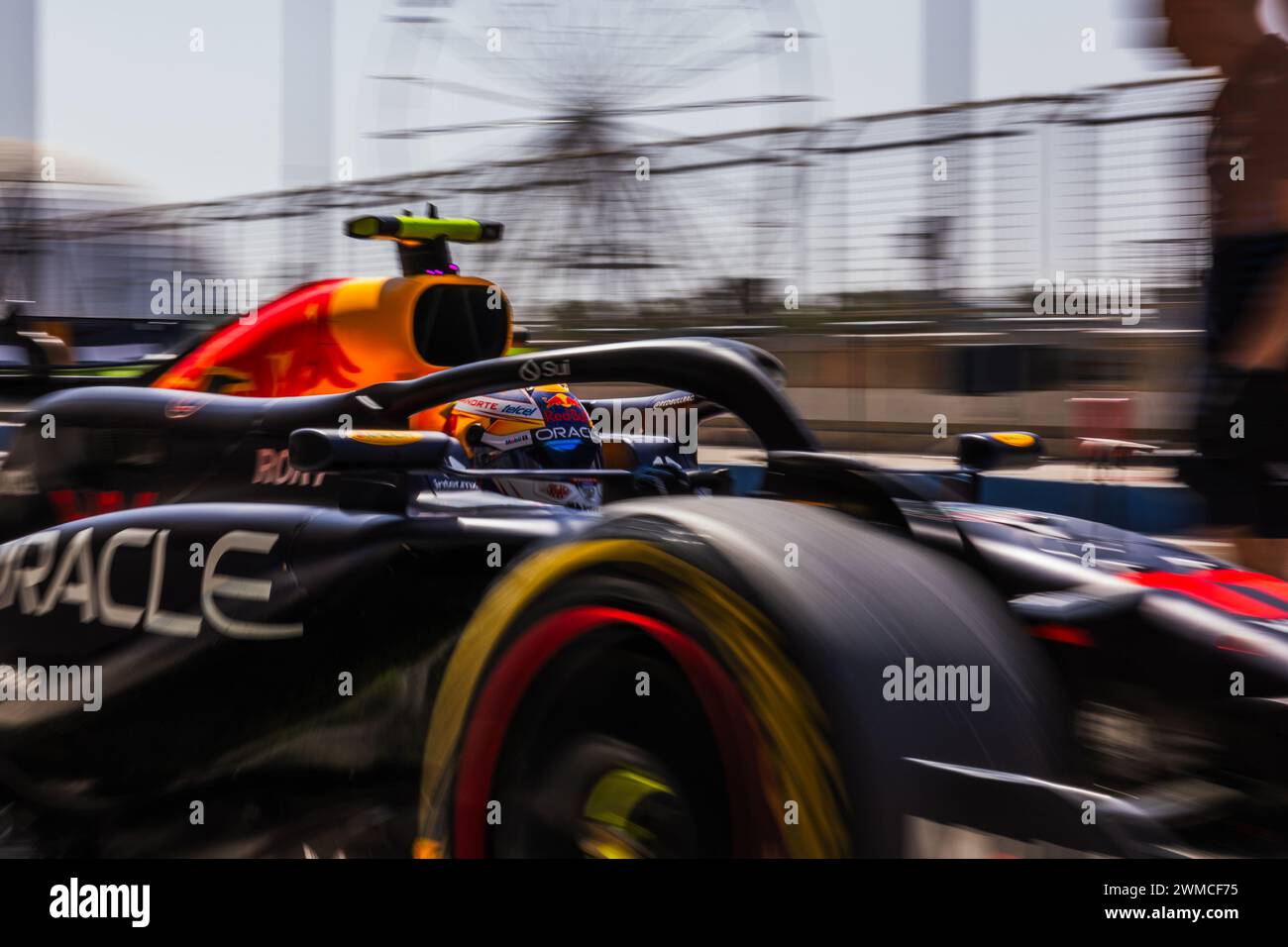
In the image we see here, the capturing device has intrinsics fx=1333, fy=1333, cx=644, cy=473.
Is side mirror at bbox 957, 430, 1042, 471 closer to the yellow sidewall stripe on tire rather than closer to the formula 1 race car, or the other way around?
the formula 1 race car

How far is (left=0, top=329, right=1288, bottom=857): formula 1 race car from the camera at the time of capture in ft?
5.29

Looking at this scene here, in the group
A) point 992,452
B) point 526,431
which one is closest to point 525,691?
point 992,452

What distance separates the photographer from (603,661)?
1.80m

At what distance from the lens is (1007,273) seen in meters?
6.79

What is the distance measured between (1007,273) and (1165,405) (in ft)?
3.59

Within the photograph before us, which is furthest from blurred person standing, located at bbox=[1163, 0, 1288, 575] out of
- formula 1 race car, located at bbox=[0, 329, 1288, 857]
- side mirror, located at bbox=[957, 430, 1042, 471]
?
formula 1 race car, located at bbox=[0, 329, 1288, 857]

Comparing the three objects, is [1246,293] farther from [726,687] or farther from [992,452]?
[726,687]

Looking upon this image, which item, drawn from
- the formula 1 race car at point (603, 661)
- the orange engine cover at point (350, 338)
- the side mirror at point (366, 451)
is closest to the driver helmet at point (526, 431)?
the orange engine cover at point (350, 338)

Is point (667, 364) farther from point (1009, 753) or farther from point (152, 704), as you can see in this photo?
point (152, 704)

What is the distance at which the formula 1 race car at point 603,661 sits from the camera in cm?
161

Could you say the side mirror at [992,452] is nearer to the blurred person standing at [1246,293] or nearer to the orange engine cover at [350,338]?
the blurred person standing at [1246,293]

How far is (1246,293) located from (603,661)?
2.45 metres

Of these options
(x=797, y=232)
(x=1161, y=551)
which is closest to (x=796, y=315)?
(x=797, y=232)

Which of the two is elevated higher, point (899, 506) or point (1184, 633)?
point (899, 506)
